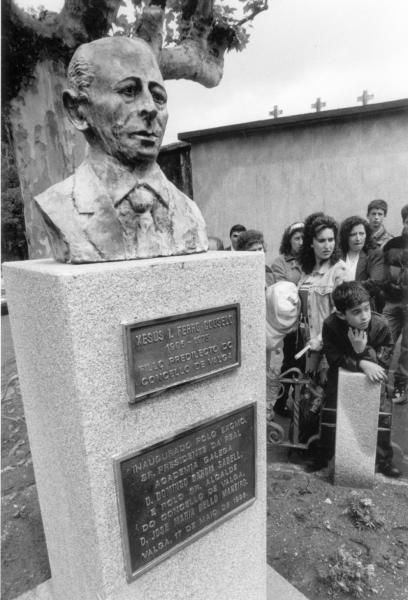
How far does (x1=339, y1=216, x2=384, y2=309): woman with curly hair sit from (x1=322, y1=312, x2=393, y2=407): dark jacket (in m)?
0.93

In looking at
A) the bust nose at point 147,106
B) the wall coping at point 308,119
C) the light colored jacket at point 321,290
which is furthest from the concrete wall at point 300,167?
the bust nose at point 147,106

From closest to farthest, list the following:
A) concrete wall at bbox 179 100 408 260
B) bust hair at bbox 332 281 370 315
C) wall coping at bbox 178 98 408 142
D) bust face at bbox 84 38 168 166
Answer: bust face at bbox 84 38 168 166 < bust hair at bbox 332 281 370 315 < wall coping at bbox 178 98 408 142 < concrete wall at bbox 179 100 408 260

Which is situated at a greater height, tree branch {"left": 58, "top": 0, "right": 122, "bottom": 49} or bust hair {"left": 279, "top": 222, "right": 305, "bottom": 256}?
tree branch {"left": 58, "top": 0, "right": 122, "bottom": 49}

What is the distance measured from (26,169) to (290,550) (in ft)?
11.9

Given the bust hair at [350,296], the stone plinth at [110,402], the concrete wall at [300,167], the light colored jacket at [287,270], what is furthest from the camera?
the concrete wall at [300,167]

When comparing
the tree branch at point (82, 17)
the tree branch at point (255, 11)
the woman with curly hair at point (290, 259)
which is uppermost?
the tree branch at point (255, 11)

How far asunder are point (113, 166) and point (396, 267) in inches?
120

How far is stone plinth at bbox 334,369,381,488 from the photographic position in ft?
8.26

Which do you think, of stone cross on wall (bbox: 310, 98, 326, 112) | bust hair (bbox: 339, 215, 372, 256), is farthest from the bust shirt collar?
stone cross on wall (bbox: 310, 98, 326, 112)

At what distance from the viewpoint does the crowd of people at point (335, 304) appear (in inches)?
101

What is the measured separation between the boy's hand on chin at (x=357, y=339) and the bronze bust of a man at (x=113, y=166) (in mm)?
1508

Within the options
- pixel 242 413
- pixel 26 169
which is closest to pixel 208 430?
pixel 242 413

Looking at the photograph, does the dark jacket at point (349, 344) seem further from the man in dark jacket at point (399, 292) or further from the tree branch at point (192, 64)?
the tree branch at point (192, 64)

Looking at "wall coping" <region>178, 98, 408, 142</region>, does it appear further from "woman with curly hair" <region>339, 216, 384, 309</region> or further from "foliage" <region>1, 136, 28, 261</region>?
"foliage" <region>1, 136, 28, 261</region>
